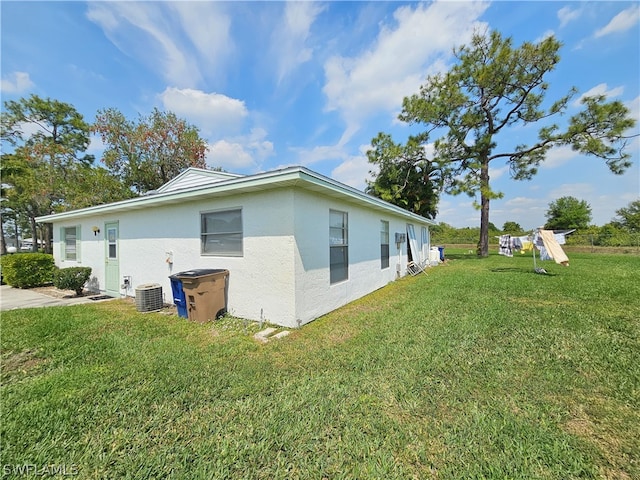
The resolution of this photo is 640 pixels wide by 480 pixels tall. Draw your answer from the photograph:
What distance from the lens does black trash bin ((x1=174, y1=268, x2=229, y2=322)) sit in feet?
15.4

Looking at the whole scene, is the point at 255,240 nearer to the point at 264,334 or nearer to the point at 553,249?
the point at 264,334

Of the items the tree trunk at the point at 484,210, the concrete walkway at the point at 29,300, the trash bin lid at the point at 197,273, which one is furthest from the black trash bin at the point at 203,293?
the tree trunk at the point at 484,210

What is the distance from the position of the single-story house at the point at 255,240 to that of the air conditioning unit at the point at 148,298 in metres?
0.39

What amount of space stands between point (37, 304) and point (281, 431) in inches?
317

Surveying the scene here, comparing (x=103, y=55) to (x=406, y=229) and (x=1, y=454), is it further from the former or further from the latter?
(x=406, y=229)

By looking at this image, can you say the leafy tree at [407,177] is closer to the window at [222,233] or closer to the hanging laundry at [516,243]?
the hanging laundry at [516,243]

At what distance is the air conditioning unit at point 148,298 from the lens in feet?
18.3

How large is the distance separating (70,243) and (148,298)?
21.0 ft

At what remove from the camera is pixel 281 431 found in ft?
6.53

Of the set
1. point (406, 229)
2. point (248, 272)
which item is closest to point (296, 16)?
point (248, 272)

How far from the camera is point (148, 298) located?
5.67 meters

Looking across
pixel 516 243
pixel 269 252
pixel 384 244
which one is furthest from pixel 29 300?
pixel 516 243

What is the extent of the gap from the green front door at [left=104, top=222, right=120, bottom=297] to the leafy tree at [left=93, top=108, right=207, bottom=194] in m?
13.1

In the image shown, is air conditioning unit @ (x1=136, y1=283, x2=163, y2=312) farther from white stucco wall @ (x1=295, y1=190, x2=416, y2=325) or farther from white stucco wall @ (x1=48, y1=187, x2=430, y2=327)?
white stucco wall @ (x1=295, y1=190, x2=416, y2=325)
